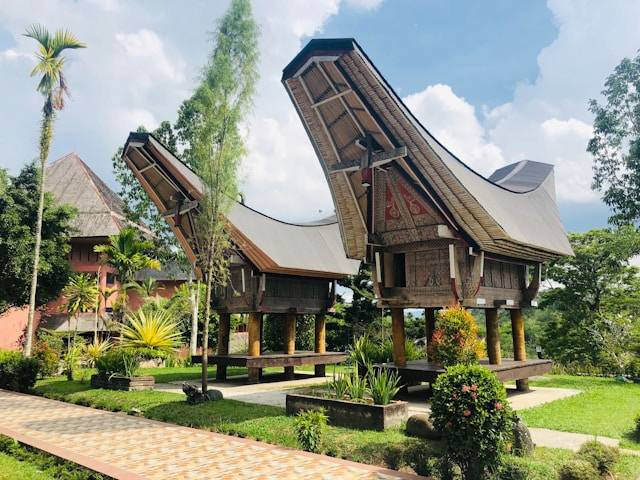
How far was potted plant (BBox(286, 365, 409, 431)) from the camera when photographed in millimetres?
7492

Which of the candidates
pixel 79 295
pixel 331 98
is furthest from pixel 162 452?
pixel 79 295

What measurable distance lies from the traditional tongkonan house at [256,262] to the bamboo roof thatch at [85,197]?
36.4ft

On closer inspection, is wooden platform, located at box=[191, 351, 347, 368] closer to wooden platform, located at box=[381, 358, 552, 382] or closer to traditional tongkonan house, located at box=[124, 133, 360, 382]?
traditional tongkonan house, located at box=[124, 133, 360, 382]

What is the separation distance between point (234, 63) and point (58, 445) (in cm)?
829

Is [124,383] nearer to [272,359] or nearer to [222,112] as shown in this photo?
[272,359]

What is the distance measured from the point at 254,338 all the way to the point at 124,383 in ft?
12.0

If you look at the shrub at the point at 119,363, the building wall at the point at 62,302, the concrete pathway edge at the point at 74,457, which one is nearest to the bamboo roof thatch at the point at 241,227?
the shrub at the point at 119,363

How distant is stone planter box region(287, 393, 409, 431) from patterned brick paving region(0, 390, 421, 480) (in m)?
1.41

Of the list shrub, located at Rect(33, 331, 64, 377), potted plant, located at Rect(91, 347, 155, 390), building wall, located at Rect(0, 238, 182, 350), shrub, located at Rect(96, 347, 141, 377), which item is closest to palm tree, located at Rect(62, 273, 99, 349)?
building wall, located at Rect(0, 238, 182, 350)

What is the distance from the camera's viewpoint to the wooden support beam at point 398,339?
1105cm

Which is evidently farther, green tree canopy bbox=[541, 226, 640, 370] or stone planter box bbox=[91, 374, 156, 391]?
green tree canopy bbox=[541, 226, 640, 370]

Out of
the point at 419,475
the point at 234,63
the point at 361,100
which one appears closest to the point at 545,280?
the point at 361,100

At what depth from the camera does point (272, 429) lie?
7668 millimetres

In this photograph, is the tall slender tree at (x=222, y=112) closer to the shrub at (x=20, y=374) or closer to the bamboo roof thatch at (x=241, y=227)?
the bamboo roof thatch at (x=241, y=227)
